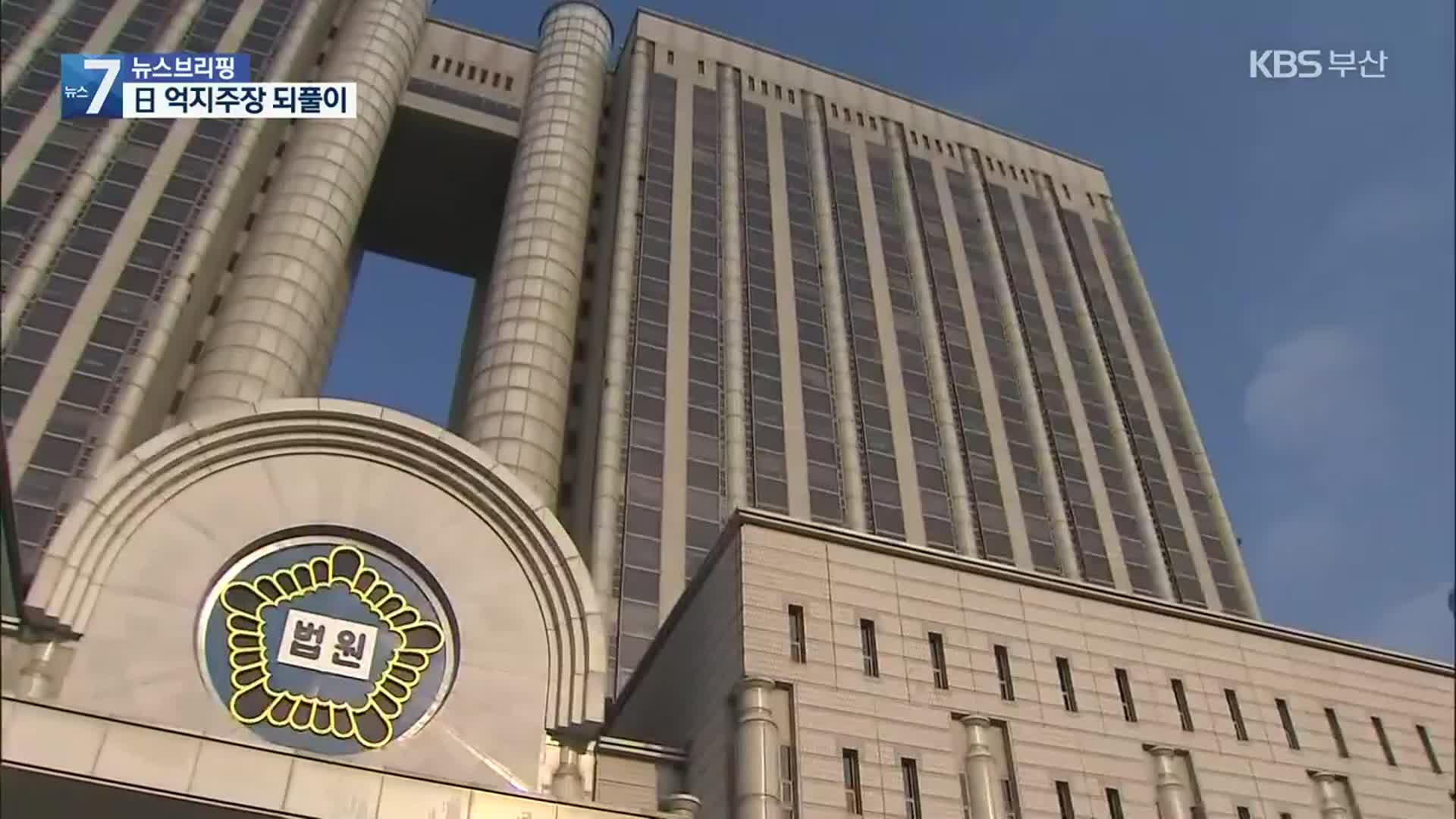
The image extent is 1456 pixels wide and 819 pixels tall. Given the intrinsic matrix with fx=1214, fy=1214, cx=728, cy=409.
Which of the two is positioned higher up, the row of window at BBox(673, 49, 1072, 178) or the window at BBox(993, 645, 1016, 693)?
the row of window at BBox(673, 49, 1072, 178)

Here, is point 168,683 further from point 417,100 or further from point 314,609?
point 417,100

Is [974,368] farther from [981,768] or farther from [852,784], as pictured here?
[852,784]

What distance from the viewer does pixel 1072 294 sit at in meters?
80.4

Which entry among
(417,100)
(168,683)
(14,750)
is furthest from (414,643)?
(417,100)

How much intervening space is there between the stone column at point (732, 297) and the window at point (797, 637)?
2156 centimetres

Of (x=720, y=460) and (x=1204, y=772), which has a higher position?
(x=720, y=460)

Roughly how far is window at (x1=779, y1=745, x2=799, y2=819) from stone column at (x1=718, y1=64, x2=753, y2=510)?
24.2 meters

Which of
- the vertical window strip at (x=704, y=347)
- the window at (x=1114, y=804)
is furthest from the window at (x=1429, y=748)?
the vertical window strip at (x=704, y=347)

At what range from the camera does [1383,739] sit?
3691 cm

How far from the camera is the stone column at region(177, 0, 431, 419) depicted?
187 feet

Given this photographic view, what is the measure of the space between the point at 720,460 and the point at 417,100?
34.0m

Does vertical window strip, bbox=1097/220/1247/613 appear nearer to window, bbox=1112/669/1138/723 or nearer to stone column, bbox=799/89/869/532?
stone column, bbox=799/89/869/532

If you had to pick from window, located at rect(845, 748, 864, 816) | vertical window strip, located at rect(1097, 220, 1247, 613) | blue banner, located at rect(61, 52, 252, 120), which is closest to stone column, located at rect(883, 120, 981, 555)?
vertical window strip, located at rect(1097, 220, 1247, 613)

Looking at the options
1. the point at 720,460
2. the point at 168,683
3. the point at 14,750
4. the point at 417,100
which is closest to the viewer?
the point at 14,750
